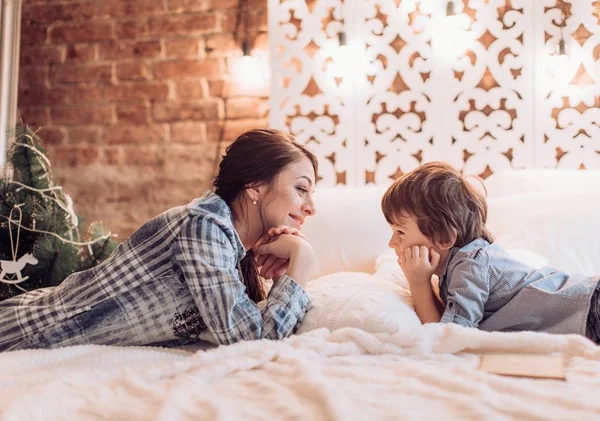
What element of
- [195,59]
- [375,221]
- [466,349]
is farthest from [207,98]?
[466,349]

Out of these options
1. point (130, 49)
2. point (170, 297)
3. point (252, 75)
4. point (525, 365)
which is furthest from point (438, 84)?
point (525, 365)

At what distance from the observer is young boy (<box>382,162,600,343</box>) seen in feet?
4.42

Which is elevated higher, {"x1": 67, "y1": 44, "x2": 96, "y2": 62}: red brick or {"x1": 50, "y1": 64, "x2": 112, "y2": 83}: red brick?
{"x1": 67, "y1": 44, "x2": 96, "y2": 62}: red brick

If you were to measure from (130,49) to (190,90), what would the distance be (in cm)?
39

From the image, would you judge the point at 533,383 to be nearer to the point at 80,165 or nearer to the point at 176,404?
the point at 176,404

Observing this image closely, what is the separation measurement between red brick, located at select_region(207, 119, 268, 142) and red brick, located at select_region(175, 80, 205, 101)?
15cm

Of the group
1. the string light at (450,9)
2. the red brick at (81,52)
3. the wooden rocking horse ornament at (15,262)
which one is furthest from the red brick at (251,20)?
the wooden rocking horse ornament at (15,262)

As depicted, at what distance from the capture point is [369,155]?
2580mm

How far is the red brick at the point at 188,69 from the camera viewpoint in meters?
2.90

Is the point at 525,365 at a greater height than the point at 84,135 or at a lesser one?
lesser

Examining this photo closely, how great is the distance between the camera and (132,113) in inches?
119

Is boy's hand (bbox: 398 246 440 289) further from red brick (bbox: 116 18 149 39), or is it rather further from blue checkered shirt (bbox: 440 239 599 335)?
red brick (bbox: 116 18 149 39)

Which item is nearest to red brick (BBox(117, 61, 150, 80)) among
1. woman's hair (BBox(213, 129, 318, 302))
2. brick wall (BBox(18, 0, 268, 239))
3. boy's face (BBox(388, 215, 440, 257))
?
brick wall (BBox(18, 0, 268, 239))

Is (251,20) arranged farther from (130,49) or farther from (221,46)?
(130,49)
